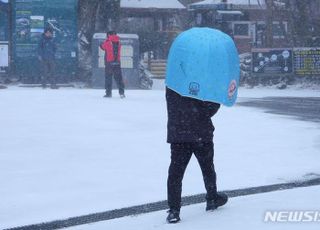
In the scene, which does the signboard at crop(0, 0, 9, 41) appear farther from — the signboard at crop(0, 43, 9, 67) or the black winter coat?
the black winter coat

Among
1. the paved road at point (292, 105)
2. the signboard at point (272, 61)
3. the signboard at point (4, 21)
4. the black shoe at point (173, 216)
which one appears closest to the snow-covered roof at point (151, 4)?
the signboard at point (272, 61)

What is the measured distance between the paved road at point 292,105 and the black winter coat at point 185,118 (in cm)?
821

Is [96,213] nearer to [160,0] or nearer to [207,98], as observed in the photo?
[207,98]

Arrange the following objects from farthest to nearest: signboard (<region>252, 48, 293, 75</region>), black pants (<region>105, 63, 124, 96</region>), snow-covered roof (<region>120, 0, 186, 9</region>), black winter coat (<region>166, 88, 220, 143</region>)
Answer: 1. snow-covered roof (<region>120, 0, 186, 9</region>)
2. signboard (<region>252, 48, 293, 75</region>)
3. black pants (<region>105, 63, 124, 96</region>)
4. black winter coat (<region>166, 88, 220, 143</region>)

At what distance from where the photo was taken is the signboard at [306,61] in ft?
80.7

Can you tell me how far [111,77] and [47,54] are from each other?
465 centimetres

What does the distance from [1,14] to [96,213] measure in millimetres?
17425

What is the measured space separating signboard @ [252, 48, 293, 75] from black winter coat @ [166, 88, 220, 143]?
18.8m

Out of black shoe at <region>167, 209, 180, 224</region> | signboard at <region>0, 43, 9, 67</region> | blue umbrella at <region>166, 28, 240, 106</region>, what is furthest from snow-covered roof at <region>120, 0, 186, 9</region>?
black shoe at <region>167, 209, 180, 224</region>

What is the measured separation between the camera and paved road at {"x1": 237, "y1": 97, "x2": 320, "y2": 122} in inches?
599

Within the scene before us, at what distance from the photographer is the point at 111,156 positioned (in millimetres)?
9797

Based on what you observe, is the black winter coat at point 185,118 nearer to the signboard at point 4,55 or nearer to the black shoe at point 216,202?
the black shoe at point 216,202

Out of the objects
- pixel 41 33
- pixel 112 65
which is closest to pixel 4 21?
pixel 41 33

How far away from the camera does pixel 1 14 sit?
23234 millimetres
